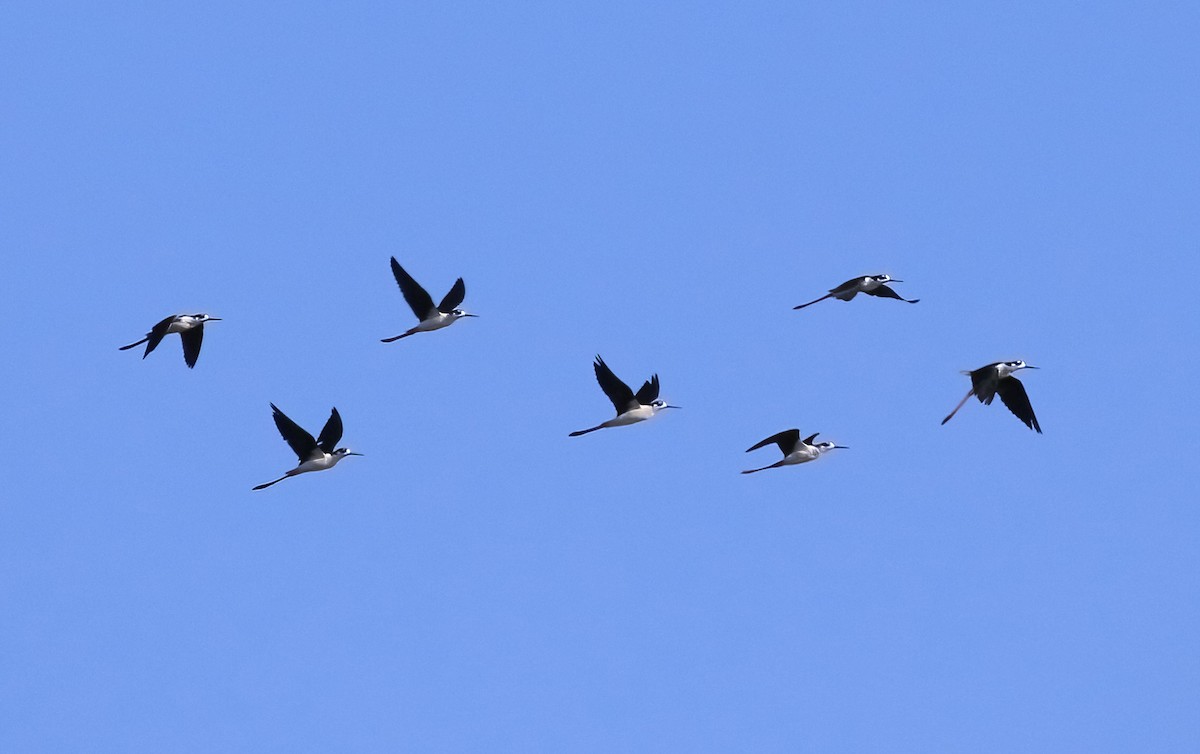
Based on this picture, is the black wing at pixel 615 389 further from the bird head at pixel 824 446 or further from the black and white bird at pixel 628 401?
the bird head at pixel 824 446

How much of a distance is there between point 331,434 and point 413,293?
3.10 m

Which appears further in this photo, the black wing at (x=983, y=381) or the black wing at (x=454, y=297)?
the black wing at (x=454, y=297)

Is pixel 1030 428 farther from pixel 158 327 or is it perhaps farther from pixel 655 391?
pixel 158 327

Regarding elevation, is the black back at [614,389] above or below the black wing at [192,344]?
below

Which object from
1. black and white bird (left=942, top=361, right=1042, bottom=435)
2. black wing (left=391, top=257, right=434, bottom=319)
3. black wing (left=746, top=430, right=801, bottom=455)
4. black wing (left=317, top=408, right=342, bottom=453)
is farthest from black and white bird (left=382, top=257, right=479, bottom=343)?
black and white bird (left=942, top=361, right=1042, bottom=435)

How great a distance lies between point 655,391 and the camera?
29156 millimetres

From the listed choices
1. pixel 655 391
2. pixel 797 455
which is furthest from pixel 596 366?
pixel 797 455

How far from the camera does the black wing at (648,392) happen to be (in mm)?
29047

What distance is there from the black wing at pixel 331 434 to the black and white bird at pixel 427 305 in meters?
2.30

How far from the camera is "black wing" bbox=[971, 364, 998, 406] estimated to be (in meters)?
28.4

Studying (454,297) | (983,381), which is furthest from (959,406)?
(454,297)

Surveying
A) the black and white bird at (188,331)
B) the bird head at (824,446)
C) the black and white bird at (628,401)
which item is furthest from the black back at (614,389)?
the black and white bird at (188,331)

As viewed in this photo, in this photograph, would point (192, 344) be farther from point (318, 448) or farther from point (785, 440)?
point (785, 440)

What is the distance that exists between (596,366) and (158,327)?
7289 mm
